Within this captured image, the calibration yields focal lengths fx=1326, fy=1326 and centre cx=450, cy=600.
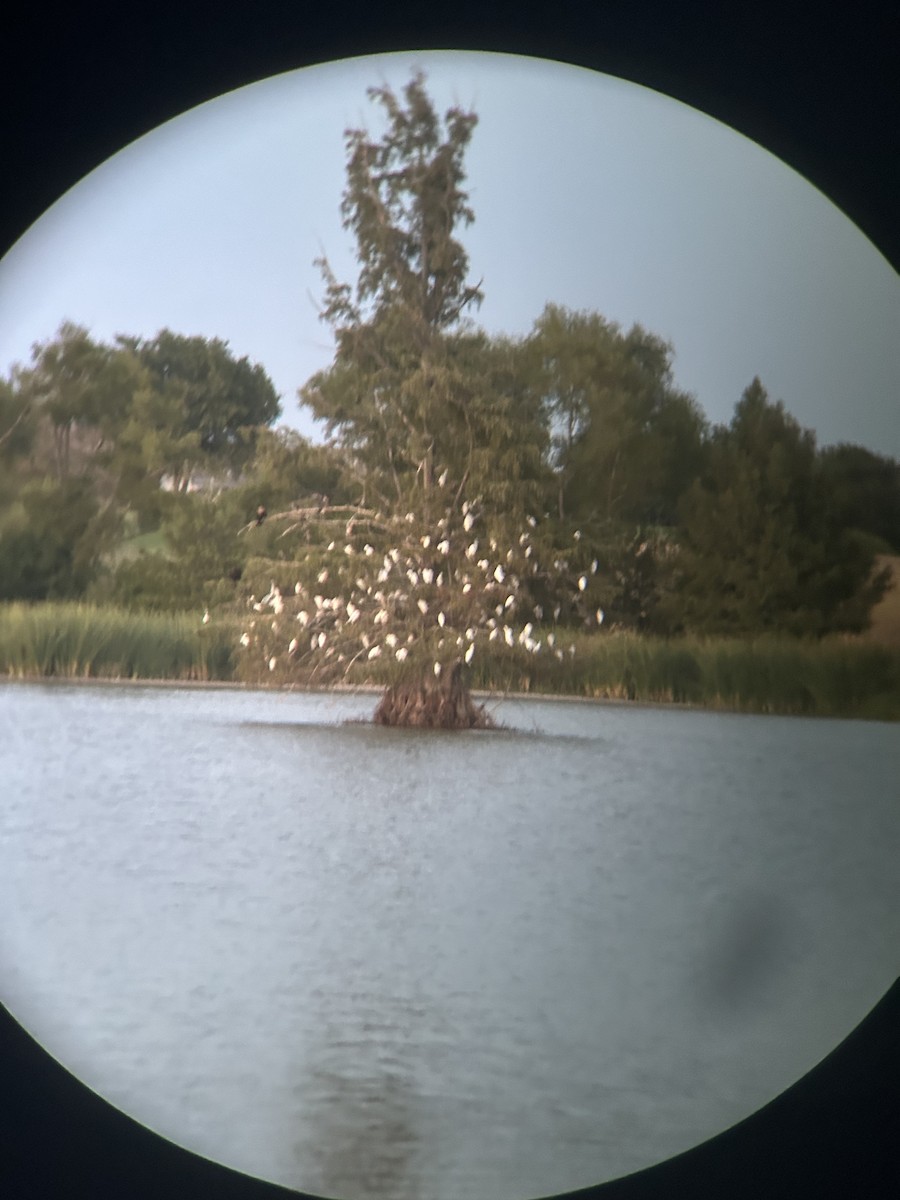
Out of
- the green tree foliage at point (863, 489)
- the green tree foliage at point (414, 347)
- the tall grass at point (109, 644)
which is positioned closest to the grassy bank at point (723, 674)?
the green tree foliage at point (863, 489)

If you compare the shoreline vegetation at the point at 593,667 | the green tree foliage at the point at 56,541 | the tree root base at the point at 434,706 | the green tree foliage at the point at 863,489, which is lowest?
the tree root base at the point at 434,706

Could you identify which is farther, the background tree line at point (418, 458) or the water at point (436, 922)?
the background tree line at point (418, 458)

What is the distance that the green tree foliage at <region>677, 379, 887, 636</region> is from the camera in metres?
2.41

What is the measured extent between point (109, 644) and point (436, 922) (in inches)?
30.4

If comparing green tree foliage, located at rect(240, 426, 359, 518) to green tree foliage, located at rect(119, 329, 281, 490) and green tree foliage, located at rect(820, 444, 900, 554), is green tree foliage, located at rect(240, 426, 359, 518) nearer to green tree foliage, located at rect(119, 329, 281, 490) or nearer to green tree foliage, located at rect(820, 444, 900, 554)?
green tree foliage, located at rect(119, 329, 281, 490)

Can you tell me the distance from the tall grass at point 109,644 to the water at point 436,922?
48mm

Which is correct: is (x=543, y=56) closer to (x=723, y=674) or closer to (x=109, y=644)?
(x=723, y=674)

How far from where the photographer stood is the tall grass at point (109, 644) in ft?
7.84

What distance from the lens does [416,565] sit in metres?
2.46

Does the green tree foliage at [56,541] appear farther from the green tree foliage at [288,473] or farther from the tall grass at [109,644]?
the green tree foliage at [288,473]

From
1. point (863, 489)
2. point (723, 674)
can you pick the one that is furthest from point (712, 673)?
point (863, 489)

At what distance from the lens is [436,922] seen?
235cm

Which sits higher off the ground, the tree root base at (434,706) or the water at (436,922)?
the tree root base at (434,706)

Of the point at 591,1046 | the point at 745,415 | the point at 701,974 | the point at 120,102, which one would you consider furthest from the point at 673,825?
the point at 120,102
